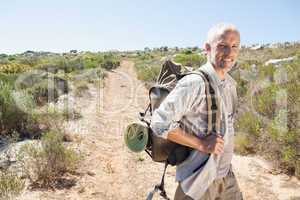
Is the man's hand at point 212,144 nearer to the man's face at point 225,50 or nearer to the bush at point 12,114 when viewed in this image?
the man's face at point 225,50

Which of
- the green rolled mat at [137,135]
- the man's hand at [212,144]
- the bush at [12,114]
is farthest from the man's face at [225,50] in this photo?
the bush at [12,114]

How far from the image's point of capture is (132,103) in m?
12.9

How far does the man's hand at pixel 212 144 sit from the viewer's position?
6.80 feet

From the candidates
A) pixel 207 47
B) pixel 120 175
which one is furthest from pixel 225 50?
pixel 120 175

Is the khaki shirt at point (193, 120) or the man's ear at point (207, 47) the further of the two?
the man's ear at point (207, 47)

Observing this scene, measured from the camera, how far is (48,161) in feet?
17.9

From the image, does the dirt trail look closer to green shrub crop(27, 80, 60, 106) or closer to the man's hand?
the man's hand

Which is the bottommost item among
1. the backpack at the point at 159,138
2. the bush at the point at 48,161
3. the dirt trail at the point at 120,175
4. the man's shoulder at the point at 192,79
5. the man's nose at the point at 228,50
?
the dirt trail at the point at 120,175

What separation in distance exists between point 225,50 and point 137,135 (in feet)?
2.69

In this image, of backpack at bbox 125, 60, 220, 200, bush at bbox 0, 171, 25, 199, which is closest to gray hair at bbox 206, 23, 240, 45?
backpack at bbox 125, 60, 220, 200

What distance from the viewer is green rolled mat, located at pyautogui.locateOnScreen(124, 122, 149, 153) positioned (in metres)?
2.23

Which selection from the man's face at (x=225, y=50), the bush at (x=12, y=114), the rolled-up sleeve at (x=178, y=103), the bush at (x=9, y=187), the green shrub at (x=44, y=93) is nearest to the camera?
the rolled-up sleeve at (x=178, y=103)

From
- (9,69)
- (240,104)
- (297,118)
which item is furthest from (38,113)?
(9,69)

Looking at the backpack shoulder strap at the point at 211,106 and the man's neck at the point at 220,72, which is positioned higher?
the man's neck at the point at 220,72
